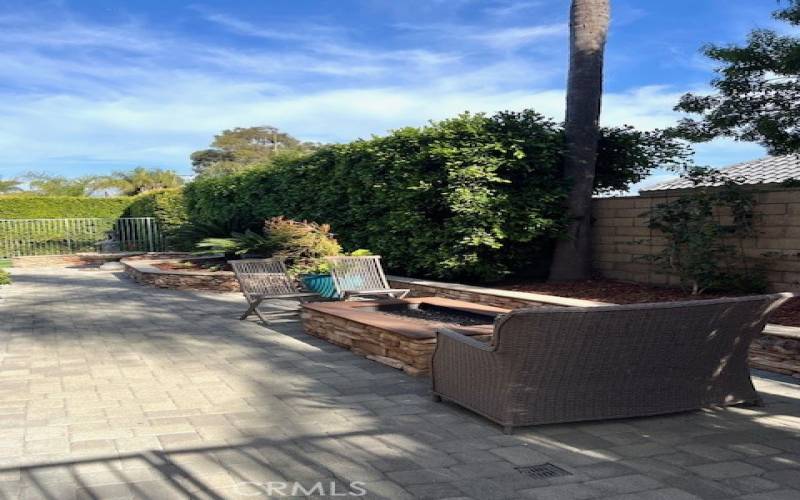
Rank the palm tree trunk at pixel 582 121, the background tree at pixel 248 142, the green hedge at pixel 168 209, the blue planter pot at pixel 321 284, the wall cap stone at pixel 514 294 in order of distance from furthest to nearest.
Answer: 1. the background tree at pixel 248 142
2. the green hedge at pixel 168 209
3. the palm tree trunk at pixel 582 121
4. the blue planter pot at pixel 321 284
5. the wall cap stone at pixel 514 294

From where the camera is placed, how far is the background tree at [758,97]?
778 centimetres

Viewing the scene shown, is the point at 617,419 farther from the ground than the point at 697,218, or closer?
closer

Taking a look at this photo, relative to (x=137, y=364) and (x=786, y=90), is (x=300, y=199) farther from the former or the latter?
(x=786, y=90)

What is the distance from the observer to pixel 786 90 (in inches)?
311

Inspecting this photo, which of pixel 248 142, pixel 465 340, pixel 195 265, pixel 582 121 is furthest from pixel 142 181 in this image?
pixel 465 340

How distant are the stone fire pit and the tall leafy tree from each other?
43.9m

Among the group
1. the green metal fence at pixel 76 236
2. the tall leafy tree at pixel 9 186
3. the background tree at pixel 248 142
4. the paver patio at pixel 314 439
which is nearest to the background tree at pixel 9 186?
the tall leafy tree at pixel 9 186

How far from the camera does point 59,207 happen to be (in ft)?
86.5

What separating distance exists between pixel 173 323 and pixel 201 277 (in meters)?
4.36

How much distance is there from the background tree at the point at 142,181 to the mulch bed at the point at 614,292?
3405cm

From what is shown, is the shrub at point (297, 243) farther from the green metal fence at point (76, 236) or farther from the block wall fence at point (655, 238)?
the green metal fence at point (76, 236)

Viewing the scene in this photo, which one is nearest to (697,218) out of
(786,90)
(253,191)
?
(786,90)

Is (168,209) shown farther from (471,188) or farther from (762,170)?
(762,170)

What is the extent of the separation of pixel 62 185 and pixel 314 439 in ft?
159
